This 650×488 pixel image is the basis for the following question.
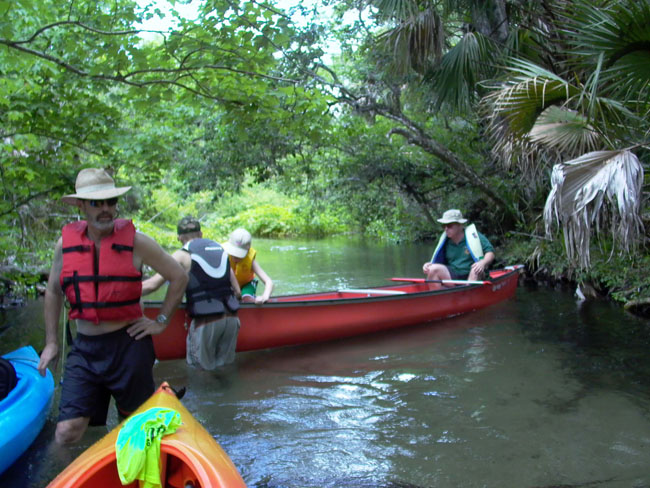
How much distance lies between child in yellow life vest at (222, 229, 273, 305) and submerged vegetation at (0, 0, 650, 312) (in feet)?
4.45

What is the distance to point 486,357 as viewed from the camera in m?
7.19

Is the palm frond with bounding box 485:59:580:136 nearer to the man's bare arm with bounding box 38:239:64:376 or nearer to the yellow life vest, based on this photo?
the yellow life vest

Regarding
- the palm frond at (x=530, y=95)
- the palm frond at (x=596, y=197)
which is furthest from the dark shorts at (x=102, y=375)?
the palm frond at (x=530, y=95)

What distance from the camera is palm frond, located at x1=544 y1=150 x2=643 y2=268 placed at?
5129 mm

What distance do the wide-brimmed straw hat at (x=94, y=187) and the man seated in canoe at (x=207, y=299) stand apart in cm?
215

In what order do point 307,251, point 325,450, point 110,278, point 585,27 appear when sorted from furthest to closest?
point 307,251
point 585,27
point 325,450
point 110,278

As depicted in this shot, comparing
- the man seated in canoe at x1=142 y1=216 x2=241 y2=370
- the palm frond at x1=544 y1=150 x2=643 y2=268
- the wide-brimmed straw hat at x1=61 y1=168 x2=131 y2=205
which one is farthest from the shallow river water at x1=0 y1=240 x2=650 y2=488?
the wide-brimmed straw hat at x1=61 y1=168 x2=131 y2=205

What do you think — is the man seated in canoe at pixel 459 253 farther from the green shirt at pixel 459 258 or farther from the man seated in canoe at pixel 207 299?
the man seated in canoe at pixel 207 299

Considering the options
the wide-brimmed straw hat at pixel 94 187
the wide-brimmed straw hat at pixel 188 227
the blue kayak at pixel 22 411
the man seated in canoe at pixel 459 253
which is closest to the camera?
the wide-brimmed straw hat at pixel 94 187

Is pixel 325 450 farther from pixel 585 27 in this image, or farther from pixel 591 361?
pixel 585 27

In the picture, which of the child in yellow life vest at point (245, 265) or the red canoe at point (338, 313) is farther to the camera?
the child in yellow life vest at point (245, 265)

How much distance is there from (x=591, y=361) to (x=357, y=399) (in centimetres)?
→ 296

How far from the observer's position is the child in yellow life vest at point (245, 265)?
650 centimetres

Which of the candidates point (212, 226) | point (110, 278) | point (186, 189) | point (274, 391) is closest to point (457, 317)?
point (274, 391)
